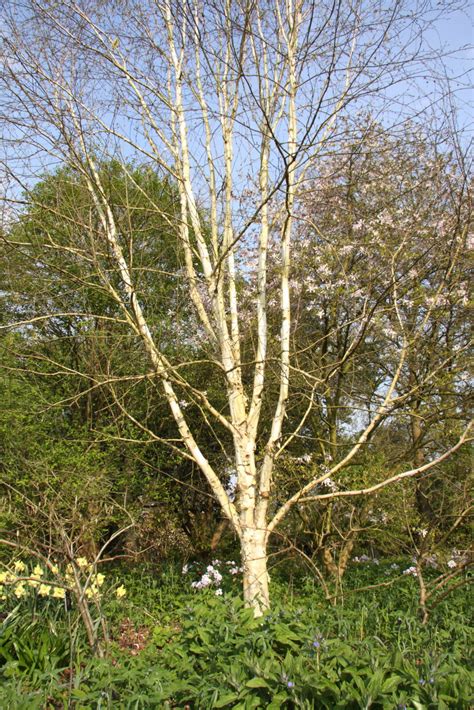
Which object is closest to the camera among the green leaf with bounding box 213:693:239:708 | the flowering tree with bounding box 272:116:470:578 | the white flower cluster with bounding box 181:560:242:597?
the green leaf with bounding box 213:693:239:708

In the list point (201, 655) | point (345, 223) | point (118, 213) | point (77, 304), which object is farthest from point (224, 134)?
point (201, 655)

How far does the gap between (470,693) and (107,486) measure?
4732 mm

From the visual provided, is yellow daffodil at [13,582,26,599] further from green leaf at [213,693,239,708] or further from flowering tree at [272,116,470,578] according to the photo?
flowering tree at [272,116,470,578]

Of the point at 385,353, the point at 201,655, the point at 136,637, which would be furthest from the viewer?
the point at 385,353

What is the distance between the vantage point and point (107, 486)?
6.20 meters

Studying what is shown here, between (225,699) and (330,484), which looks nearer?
(225,699)

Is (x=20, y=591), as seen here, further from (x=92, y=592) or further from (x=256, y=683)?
(x=256, y=683)

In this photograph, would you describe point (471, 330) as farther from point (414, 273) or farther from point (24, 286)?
point (24, 286)

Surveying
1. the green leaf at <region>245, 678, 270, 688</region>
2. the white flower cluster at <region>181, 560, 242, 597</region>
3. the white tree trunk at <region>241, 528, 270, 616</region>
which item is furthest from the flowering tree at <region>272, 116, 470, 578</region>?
the green leaf at <region>245, 678, 270, 688</region>

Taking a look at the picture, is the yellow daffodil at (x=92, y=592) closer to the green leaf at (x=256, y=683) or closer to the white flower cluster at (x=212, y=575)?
the white flower cluster at (x=212, y=575)

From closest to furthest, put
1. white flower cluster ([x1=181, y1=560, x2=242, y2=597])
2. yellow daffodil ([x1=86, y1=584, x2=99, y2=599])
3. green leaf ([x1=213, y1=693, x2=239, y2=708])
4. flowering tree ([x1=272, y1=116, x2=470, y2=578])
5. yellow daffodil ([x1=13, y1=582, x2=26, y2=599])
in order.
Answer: green leaf ([x1=213, y1=693, x2=239, y2=708]) → yellow daffodil ([x1=86, y1=584, x2=99, y2=599]) → yellow daffodil ([x1=13, y1=582, x2=26, y2=599]) → white flower cluster ([x1=181, y1=560, x2=242, y2=597]) → flowering tree ([x1=272, y1=116, x2=470, y2=578])

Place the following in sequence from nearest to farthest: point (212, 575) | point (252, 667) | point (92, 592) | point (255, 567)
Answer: point (252, 667), point (92, 592), point (255, 567), point (212, 575)

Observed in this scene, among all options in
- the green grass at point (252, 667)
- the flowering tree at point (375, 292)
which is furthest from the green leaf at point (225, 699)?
the flowering tree at point (375, 292)

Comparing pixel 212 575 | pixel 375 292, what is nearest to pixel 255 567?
pixel 212 575
